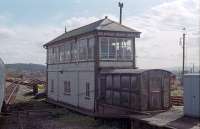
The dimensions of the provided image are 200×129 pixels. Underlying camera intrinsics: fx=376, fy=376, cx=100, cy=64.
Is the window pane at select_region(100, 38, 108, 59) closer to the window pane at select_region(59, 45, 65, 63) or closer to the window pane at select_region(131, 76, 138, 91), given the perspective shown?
the window pane at select_region(131, 76, 138, 91)

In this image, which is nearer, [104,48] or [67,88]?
[104,48]

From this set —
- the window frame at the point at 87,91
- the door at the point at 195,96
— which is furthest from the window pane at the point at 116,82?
the door at the point at 195,96

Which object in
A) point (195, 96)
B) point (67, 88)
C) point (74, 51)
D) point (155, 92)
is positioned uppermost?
point (74, 51)

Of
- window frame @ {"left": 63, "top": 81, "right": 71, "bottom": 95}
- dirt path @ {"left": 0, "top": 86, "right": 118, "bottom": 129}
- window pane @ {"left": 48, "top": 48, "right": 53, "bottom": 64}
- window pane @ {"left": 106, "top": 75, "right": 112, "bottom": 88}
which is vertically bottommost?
dirt path @ {"left": 0, "top": 86, "right": 118, "bottom": 129}

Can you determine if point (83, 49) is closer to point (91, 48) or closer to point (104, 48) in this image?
point (91, 48)

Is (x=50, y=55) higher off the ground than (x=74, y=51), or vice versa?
(x=74, y=51)

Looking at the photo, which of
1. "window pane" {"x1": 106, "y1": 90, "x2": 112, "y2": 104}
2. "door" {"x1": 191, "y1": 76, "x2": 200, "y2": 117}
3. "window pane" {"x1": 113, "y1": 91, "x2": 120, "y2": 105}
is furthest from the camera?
"window pane" {"x1": 106, "y1": 90, "x2": 112, "y2": 104}

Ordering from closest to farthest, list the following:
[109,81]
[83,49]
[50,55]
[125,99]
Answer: [125,99]
[109,81]
[83,49]
[50,55]

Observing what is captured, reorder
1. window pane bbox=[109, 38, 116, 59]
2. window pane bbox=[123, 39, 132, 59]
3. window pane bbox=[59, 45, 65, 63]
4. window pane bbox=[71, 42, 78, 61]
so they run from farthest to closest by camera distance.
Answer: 1. window pane bbox=[59, 45, 65, 63]
2. window pane bbox=[71, 42, 78, 61]
3. window pane bbox=[123, 39, 132, 59]
4. window pane bbox=[109, 38, 116, 59]

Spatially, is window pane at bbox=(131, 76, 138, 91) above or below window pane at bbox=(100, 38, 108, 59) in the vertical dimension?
below

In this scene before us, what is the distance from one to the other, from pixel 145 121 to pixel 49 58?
22.2m

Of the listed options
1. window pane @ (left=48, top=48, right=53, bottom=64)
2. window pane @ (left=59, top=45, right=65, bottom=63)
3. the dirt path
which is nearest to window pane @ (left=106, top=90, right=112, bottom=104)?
the dirt path

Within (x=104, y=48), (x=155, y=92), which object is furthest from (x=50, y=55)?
(x=155, y=92)

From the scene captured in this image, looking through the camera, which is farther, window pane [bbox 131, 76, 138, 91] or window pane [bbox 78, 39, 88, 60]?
window pane [bbox 78, 39, 88, 60]
